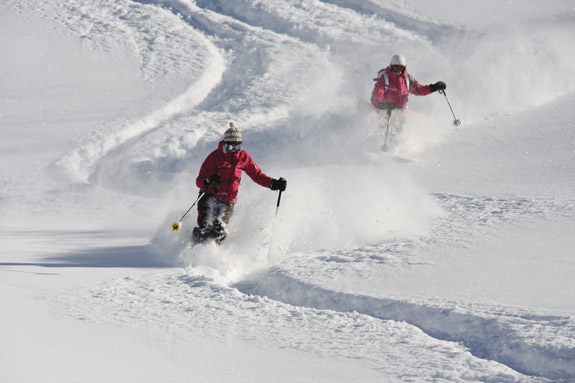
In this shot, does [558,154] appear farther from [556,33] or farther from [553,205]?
[556,33]

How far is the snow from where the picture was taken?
4414 millimetres

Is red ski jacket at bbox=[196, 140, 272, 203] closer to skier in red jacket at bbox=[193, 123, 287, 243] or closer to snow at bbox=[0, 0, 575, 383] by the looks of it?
skier in red jacket at bbox=[193, 123, 287, 243]

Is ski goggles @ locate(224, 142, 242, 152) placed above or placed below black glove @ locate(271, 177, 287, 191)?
above

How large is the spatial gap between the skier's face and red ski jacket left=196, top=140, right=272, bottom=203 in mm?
4609

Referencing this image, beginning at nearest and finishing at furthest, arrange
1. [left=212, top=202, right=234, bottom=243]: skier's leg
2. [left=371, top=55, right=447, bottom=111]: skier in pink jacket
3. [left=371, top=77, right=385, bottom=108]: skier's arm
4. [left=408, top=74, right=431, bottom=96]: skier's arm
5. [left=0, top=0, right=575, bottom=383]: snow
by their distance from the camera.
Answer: [left=0, top=0, right=575, bottom=383]: snow < [left=212, top=202, right=234, bottom=243]: skier's leg < [left=371, top=55, right=447, bottom=111]: skier in pink jacket < [left=371, top=77, right=385, bottom=108]: skier's arm < [left=408, top=74, right=431, bottom=96]: skier's arm

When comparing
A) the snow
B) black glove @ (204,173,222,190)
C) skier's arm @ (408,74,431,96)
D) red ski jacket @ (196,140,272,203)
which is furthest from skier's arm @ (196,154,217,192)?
skier's arm @ (408,74,431,96)

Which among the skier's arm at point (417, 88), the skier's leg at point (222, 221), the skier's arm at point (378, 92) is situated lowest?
the skier's leg at point (222, 221)

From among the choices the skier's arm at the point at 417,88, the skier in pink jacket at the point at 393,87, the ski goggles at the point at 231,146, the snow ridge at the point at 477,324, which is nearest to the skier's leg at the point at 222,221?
the ski goggles at the point at 231,146

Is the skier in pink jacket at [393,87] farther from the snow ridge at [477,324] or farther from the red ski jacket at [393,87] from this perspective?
the snow ridge at [477,324]

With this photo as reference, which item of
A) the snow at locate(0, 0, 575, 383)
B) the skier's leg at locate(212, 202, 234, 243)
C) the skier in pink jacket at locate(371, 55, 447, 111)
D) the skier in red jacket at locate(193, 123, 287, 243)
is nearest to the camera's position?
the snow at locate(0, 0, 575, 383)

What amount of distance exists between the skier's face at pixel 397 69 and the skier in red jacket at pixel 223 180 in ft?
15.1

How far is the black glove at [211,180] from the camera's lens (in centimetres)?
719

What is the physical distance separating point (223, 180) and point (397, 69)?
16.1 feet

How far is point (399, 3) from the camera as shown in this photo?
21.0 metres
